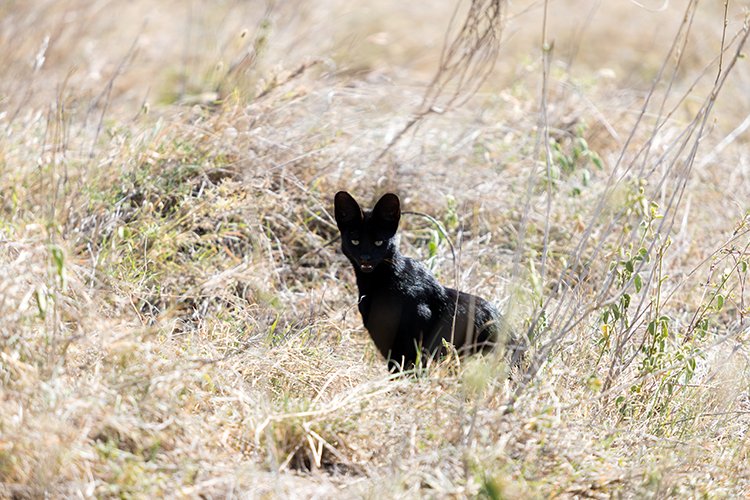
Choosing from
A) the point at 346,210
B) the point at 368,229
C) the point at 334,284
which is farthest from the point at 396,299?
the point at 334,284

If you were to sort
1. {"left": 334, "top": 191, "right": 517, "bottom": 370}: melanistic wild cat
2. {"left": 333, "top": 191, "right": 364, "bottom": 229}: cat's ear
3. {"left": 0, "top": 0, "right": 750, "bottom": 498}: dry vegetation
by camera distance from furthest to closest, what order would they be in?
{"left": 333, "top": 191, "right": 364, "bottom": 229}: cat's ear
{"left": 334, "top": 191, "right": 517, "bottom": 370}: melanistic wild cat
{"left": 0, "top": 0, "right": 750, "bottom": 498}: dry vegetation

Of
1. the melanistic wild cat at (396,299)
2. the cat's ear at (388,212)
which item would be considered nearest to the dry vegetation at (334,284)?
the melanistic wild cat at (396,299)

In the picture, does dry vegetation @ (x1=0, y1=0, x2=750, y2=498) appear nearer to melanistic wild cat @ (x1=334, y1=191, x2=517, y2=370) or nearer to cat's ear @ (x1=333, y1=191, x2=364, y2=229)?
melanistic wild cat @ (x1=334, y1=191, x2=517, y2=370)

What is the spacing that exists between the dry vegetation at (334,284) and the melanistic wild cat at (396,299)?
179 mm

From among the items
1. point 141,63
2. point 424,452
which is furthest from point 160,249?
point 141,63

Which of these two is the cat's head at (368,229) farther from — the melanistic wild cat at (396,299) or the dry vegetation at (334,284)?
the dry vegetation at (334,284)

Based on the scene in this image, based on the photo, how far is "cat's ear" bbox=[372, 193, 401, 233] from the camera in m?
3.75

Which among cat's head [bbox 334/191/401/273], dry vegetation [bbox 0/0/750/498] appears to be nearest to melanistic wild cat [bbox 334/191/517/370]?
cat's head [bbox 334/191/401/273]

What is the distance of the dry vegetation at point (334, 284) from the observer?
8.77ft

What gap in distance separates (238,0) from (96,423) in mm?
6103

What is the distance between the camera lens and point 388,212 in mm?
3775

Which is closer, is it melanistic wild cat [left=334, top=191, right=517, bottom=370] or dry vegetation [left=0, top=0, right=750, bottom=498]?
dry vegetation [left=0, top=0, right=750, bottom=498]

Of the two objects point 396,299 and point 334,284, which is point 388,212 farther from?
point 334,284

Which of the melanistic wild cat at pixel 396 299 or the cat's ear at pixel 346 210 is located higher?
the cat's ear at pixel 346 210
